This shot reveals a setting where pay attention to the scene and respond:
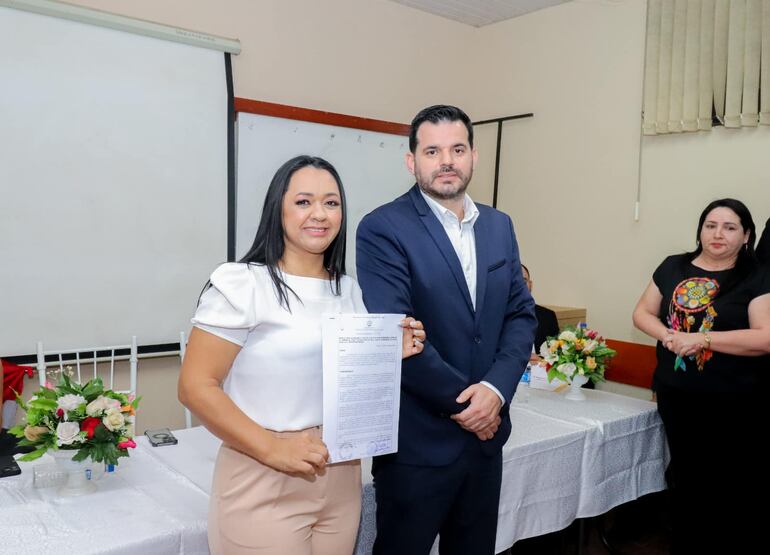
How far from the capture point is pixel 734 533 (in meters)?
2.77

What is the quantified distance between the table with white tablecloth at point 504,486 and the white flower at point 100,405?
21 cm

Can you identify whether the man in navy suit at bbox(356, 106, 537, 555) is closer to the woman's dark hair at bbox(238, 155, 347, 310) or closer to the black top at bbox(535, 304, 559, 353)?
the woman's dark hair at bbox(238, 155, 347, 310)

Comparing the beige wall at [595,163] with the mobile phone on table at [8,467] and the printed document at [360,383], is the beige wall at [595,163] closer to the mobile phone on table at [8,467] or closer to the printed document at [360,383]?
the printed document at [360,383]

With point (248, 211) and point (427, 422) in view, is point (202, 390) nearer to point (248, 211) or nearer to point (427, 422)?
point (427, 422)

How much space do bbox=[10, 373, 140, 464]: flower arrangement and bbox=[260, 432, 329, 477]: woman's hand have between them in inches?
27.2

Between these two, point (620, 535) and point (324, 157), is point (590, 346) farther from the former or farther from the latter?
point (324, 157)

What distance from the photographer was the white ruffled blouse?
130cm

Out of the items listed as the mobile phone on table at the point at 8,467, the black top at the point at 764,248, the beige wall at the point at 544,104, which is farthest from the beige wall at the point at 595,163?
the mobile phone on table at the point at 8,467

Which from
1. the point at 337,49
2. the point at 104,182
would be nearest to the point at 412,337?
the point at 104,182

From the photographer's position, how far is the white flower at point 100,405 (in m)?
1.77

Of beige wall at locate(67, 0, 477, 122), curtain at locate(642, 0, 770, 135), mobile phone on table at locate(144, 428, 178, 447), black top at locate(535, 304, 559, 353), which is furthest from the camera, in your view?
beige wall at locate(67, 0, 477, 122)

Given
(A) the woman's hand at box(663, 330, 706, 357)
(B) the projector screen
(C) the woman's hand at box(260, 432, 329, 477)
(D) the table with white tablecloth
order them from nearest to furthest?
(C) the woman's hand at box(260, 432, 329, 477), (D) the table with white tablecloth, (A) the woman's hand at box(663, 330, 706, 357), (B) the projector screen

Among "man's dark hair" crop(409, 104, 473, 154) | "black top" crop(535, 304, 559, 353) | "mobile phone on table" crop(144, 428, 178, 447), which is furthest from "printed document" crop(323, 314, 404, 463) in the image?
"black top" crop(535, 304, 559, 353)

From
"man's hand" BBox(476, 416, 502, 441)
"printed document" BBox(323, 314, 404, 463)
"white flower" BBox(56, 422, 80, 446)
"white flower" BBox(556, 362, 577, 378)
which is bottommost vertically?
"white flower" BBox(556, 362, 577, 378)
